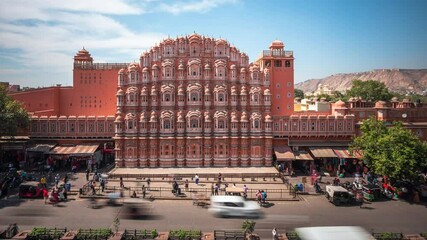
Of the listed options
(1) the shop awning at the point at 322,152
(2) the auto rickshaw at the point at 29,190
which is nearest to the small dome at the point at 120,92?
(2) the auto rickshaw at the point at 29,190

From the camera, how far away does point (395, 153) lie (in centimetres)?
2953

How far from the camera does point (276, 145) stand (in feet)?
140

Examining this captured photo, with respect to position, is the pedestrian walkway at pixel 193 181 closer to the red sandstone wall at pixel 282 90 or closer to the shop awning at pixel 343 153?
the shop awning at pixel 343 153

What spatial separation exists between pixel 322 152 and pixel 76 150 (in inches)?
1108

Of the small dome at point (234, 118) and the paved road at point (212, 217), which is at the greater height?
the small dome at point (234, 118)

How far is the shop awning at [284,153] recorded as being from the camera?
39.8 meters

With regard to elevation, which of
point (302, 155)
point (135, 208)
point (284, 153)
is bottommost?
point (135, 208)

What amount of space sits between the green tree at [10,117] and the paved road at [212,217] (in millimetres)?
9897

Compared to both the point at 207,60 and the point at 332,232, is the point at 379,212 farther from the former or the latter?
the point at 207,60

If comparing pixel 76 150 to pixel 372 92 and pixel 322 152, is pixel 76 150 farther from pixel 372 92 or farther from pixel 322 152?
pixel 372 92

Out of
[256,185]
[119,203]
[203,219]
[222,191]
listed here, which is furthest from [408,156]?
[119,203]

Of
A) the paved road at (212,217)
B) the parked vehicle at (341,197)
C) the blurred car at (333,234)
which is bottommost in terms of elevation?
the paved road at (212,217)

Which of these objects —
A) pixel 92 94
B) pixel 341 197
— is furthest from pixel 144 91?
pixel 341 197

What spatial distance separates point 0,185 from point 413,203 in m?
34.1
